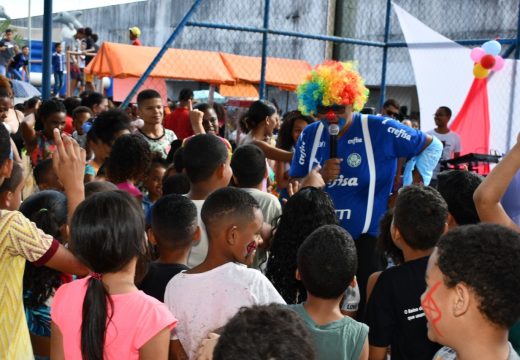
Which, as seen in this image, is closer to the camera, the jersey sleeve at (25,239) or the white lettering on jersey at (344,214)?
the jersey sleeve at (25,239)

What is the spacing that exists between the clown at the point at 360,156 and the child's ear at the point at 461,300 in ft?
8.53

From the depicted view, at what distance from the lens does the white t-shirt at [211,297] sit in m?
2.56

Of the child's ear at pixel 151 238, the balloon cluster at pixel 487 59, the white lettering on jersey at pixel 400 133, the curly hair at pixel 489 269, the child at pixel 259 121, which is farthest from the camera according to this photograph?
the balloon cluster at pixel 487 59

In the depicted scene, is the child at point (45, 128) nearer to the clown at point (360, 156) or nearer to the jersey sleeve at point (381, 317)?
the clown at point (360, 156)

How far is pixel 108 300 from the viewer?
7.42ft

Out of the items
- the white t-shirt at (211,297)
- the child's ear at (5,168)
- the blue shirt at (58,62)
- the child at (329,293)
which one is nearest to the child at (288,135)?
the child at (329,293)

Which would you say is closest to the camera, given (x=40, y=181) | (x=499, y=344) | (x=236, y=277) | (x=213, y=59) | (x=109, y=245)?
(x=499, y=344)

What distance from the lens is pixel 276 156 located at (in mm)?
5688

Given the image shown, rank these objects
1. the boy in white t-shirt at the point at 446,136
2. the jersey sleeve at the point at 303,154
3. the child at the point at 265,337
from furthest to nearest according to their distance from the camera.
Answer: the boy in white t-shirt at the point at 446,136 → the jersey sleeve at the point at 303,154 → the child at the point at 265,337

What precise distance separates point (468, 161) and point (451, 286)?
5.89 m

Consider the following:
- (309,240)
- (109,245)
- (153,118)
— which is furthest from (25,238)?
(153,118)

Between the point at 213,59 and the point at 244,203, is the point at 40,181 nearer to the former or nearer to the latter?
the point at 244,203

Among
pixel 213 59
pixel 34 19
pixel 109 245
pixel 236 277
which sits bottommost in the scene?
pixel 236 277

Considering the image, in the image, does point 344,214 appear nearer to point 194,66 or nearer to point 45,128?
point 45,128
